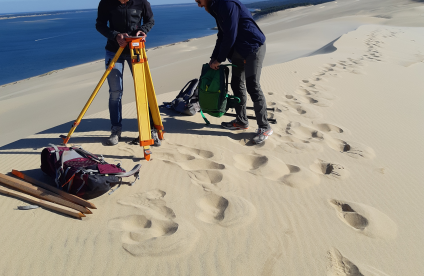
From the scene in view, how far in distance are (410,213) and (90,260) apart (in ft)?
8.75

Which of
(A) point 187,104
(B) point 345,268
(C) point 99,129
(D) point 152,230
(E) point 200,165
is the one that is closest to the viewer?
(B) point 345,268

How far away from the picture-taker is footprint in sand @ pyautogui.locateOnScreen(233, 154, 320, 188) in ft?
Result: 10.5

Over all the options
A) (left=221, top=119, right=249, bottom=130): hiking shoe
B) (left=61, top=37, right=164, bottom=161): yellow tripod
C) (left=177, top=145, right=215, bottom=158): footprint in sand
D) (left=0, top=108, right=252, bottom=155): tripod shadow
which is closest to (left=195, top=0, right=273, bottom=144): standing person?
(left=221, top=119, right=249, bottom=130): hiking shoe

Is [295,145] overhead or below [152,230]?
below

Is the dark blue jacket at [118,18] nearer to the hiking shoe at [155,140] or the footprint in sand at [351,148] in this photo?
the hiking shoe at [155,140]

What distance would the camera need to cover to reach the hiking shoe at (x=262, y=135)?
13.4 ft

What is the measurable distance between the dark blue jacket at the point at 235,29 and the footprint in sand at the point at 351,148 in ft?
5.33

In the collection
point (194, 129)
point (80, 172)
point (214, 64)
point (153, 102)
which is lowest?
point (194, 129)

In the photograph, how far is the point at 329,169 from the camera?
3.48 m

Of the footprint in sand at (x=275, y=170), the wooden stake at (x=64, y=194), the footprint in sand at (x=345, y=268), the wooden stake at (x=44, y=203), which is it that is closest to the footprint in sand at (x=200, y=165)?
the footprint in sand at (x=275, y=170)

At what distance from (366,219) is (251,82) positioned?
6.93ft

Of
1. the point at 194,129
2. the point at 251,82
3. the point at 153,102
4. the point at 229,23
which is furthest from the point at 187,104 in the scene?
the point at 229,23

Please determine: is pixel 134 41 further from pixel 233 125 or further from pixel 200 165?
pixel 233 125

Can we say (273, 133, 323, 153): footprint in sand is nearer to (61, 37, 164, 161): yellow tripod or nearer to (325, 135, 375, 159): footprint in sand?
(325, 135, 375, 159): footprint in sand
